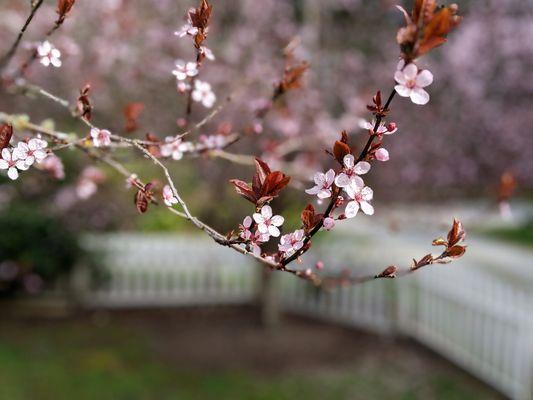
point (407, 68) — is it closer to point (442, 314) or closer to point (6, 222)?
point (442, 314)

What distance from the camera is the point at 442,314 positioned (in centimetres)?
627

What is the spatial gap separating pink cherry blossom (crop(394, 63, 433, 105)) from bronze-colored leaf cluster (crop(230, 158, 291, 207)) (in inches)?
10.3

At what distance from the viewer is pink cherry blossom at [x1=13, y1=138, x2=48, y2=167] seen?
1256mm

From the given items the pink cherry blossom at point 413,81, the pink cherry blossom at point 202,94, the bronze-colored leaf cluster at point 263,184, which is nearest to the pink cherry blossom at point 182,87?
the pink cherry blossom at point 202,94

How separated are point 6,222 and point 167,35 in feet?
10.6

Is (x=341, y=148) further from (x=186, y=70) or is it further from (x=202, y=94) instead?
(x=202, y=94)

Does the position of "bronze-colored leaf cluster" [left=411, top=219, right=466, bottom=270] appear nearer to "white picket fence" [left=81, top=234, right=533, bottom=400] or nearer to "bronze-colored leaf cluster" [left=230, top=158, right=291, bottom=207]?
"bronze-colored leaf cluster" [left=230, top=158, right=291, bottom=207]

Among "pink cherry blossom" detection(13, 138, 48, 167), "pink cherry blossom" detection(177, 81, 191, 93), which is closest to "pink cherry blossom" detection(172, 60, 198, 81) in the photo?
"pink cherry blossom" detection(177, 81, 191, 93)

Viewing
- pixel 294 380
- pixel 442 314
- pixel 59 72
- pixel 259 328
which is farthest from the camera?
pixel 259 328

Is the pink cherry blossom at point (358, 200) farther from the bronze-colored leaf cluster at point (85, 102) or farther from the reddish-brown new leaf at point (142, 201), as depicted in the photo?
the bronze-colored leaf cluster at point (85, 102)

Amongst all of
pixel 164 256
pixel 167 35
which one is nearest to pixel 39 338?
pixel 164 256

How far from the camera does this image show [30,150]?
4.17 feet

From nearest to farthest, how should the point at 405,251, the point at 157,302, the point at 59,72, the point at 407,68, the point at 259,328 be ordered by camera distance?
the point at 407,68 → the point at 59,72 → the point at 259,328 → the point at 157,302 → the point at 405,251

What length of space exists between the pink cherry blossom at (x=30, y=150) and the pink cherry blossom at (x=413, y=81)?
0.73m
